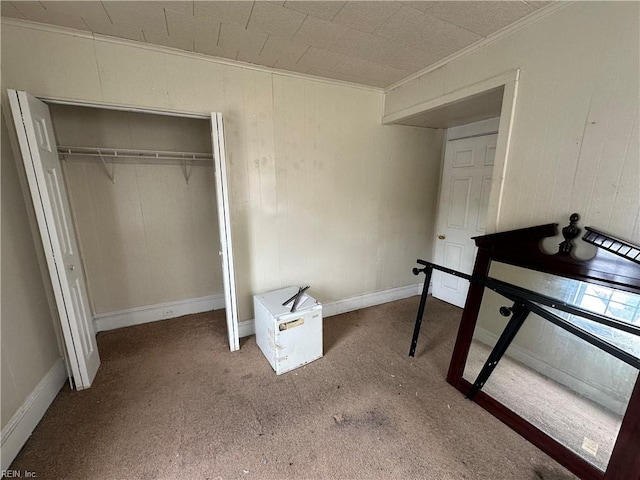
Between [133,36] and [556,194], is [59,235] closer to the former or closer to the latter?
[133,36]

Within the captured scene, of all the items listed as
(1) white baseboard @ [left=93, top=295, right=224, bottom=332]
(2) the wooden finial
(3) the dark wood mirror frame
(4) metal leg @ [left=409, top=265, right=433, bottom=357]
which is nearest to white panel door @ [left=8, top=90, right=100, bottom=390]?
(1) white baseboard @ [left=93, top=295, right=224, bottom=332]

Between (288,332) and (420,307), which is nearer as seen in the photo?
(288,332)

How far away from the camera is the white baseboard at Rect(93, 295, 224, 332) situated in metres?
2.69

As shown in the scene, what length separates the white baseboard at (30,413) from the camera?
1.40 m

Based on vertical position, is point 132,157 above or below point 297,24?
below

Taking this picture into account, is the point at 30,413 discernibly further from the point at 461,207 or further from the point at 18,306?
the point at 461,207

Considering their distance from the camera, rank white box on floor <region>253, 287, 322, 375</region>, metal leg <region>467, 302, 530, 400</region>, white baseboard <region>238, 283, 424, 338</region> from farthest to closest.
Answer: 1. white baseboard <region>238, 283, 424, 338</region>
2. white box on floor <region>253, 287, 322, 375</region>
3. metal leg <region>467, 302, 530, 400</region>

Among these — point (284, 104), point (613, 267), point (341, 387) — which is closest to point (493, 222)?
point (613, 267)

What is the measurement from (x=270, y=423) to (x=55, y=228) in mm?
1850

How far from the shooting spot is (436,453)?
4.84ft

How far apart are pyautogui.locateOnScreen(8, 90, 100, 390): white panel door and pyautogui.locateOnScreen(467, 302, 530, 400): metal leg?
2.78 metres

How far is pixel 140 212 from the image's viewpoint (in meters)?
2.66

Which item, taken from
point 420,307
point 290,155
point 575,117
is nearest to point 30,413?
point 290,155

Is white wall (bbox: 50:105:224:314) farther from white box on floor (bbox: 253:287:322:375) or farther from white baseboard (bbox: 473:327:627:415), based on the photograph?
A: white baseboard (bbox: 473:327:627:415)
